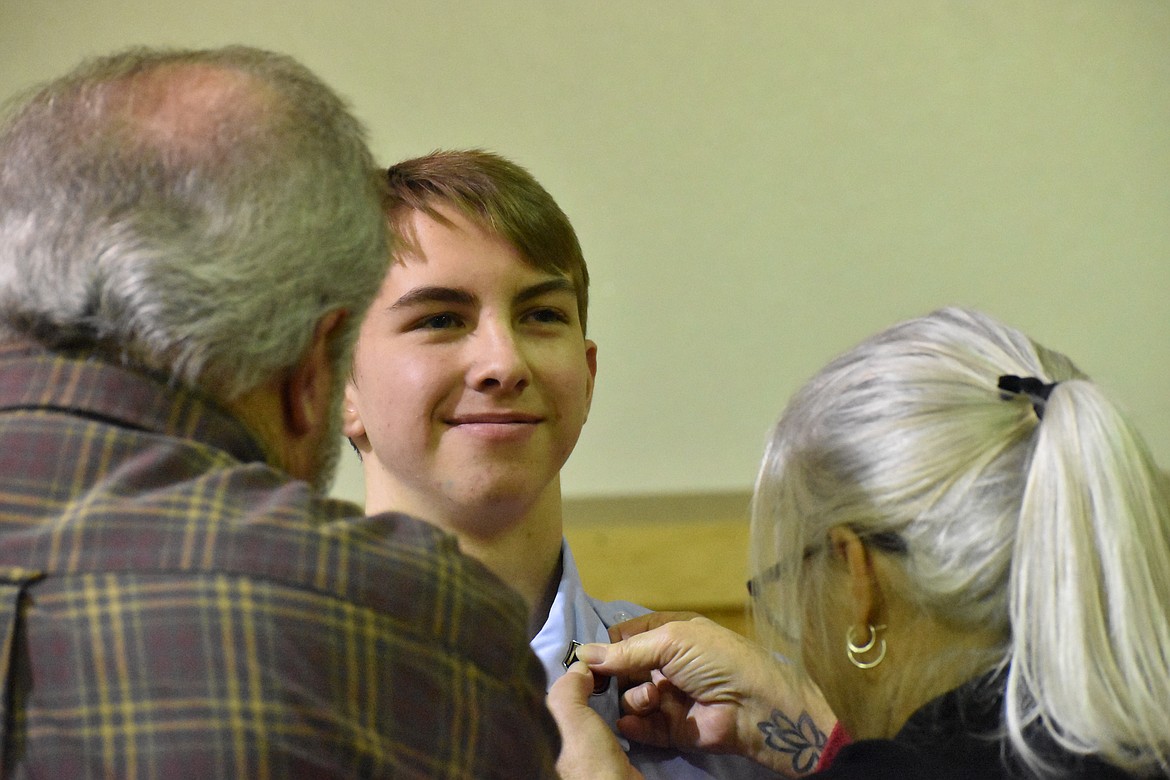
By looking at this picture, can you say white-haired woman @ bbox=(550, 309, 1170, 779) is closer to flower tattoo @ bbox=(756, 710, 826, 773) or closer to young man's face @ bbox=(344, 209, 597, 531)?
flower tattoo @ bbox=(756, 710, 826, 773)

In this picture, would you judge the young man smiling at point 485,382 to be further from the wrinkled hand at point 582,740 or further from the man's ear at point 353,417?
the wrinkled hand at point 582,740

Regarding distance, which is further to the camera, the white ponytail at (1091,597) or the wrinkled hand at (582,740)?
the wrinkled hand at (582,740)

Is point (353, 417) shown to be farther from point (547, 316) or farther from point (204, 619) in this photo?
point (204, 619)

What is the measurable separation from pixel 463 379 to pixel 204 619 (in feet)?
2.24

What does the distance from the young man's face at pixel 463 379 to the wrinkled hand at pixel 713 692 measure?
23 cm

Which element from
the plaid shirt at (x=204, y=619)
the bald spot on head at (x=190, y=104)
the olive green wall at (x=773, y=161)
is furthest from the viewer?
the olive green wall at (x=773, y=161)

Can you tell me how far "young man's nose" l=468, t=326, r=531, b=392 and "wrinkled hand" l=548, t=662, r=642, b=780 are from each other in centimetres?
32

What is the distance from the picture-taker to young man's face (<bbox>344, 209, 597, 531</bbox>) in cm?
135

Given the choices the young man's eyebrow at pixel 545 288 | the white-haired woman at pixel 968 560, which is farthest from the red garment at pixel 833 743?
the young man's eyebrow at pixel 545 288

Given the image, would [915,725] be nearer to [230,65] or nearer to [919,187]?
[230,65]

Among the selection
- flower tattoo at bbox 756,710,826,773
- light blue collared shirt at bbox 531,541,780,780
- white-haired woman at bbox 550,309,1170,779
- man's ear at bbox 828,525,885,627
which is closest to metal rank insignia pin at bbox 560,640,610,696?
light blue collared shirt at bbox 531,541,780,780

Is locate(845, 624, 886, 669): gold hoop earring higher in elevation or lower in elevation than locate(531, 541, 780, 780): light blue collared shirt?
higher

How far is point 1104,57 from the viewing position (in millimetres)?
3061

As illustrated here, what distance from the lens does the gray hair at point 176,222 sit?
77 centimetres
